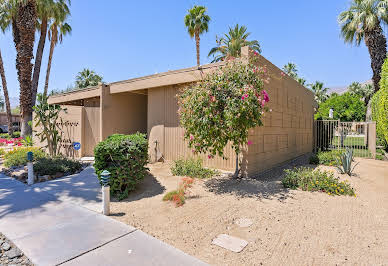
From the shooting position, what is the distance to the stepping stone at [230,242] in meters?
3.13

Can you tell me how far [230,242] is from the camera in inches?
129

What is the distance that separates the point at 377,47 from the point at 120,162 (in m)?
19.4

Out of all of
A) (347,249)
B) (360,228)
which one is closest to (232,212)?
(347,249)

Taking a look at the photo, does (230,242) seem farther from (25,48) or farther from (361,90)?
(361,90)

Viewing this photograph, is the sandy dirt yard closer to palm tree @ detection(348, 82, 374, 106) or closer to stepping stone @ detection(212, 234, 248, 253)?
stepping stone @ detection(212, 234, 248, 253)

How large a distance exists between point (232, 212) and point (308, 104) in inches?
466

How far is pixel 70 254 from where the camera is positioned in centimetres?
291

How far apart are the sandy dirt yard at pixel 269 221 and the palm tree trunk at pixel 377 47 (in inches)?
558

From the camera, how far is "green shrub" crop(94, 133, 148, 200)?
517cm

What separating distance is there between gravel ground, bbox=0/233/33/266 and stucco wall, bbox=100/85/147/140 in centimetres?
737

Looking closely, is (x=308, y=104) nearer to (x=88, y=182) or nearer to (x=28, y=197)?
(x=88, y=182)

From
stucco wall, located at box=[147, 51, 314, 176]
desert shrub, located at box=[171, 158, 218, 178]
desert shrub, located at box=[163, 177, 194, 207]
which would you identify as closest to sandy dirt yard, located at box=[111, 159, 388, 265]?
desert shrub, located at box=[163, 177, 194, 207]

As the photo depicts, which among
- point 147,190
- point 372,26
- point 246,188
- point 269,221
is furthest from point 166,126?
point 372,26

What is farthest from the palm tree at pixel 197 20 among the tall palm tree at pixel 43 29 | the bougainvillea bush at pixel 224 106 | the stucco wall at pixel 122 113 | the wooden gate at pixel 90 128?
the bougainvillea bush at pixel 224 106
